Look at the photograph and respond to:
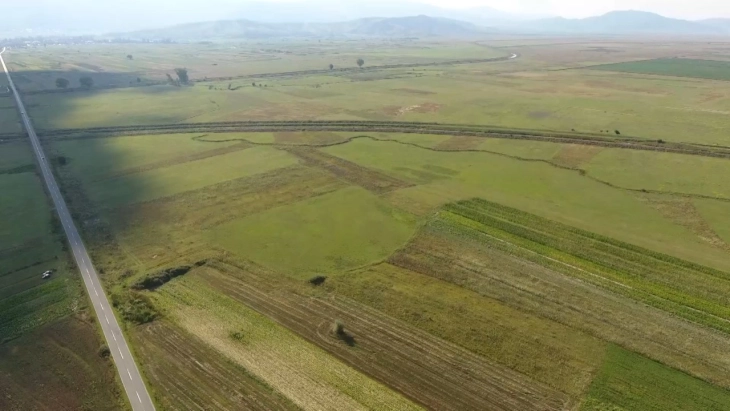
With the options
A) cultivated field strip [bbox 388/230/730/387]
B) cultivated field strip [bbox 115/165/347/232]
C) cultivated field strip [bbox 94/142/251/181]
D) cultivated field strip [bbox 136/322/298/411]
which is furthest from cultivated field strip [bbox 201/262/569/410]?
cultivated field strip [bbox 94/142/251/181]

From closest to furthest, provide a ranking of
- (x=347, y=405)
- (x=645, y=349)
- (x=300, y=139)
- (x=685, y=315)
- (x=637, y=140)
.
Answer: (x=347, y=405) → (x=645, y=349) → (x=685, y=315) → (x=637, y=140) → (x=300, y=139)

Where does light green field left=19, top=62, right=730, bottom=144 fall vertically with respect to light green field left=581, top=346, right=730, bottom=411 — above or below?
above

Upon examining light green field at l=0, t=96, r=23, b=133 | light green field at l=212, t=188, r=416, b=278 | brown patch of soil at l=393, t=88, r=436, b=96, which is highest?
light green field at l=0, t=96, r=23, b=133

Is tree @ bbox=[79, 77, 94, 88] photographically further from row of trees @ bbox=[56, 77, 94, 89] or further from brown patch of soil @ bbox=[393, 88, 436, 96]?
brown patch of soil @ bbox=[393, 88, 436, 96]

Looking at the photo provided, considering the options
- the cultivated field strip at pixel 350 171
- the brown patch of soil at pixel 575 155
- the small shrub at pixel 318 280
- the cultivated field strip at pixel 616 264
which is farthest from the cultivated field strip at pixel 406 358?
the brown patch of soil at pixel 575 155

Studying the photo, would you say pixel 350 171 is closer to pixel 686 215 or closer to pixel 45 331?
pixel 686 215

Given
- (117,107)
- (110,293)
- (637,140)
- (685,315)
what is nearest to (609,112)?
(637,140)

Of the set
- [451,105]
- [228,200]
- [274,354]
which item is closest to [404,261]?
[274,354]

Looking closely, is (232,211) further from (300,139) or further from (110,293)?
(300,139)
